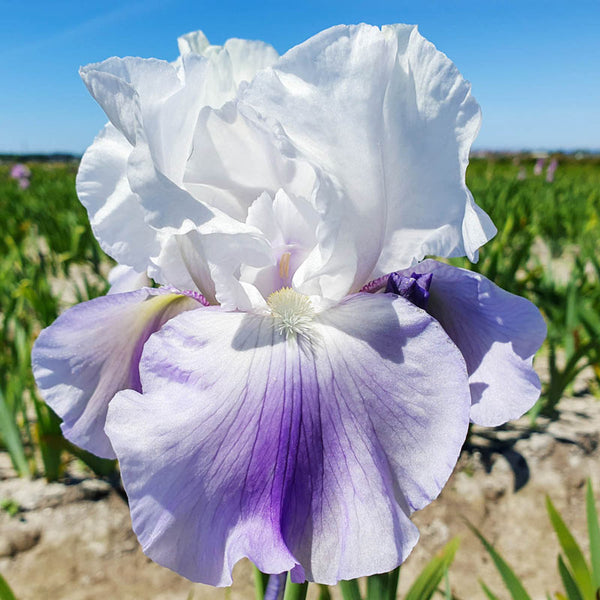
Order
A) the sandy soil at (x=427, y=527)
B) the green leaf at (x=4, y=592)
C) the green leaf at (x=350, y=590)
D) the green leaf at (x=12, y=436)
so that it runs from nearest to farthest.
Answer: the green leaf at (x=350, y=590) < the green leaf at (x=4, y=592) < the sandy soil at (x=427, y=527) < the green leaf at (x=12, y=436)

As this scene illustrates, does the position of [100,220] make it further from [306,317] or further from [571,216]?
[571,216]

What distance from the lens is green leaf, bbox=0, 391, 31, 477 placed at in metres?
1.71

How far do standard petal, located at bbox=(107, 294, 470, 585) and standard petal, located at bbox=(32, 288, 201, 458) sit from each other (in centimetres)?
14

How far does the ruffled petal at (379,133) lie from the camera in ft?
1.88

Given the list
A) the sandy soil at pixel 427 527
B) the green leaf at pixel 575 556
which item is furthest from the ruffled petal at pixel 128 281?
the sandy soil at pixel 427 527

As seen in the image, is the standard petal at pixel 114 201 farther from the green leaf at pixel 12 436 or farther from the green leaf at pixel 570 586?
the green leaf at pixel 12 436

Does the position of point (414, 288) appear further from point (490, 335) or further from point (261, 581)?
point (261, 581)

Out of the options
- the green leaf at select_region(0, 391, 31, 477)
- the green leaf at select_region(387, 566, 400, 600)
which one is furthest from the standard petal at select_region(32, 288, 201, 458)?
the green leaf at select_region(0, 391, 31, 477)

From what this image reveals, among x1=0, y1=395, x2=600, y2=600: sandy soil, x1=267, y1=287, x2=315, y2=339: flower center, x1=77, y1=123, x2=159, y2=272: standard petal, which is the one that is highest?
x1=77, y1=123, x2=159, y2=272: standard petal

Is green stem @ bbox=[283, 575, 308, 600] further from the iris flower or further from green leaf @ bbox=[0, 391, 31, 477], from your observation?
green leaf @ bbox=[0, 391, 31, 477]

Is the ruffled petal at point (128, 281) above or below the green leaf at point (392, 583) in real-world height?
above

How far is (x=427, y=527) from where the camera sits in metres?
1.71

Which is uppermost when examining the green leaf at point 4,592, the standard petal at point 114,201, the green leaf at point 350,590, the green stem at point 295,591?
the standard petal at point 114,201

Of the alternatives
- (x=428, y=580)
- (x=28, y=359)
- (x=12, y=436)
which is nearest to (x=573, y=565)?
(x=428, y=580)
